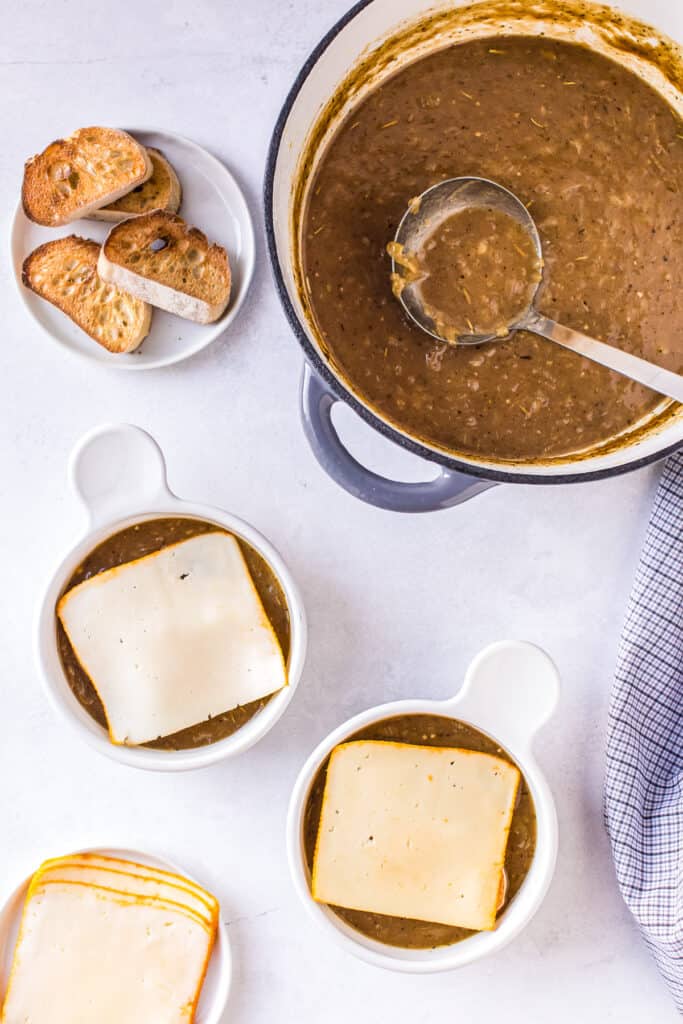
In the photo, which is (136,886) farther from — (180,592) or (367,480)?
(367,480)

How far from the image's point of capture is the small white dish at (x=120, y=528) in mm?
1292

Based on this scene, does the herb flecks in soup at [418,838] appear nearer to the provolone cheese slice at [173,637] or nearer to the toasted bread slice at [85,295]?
the provolone cheese slice at [173,637]

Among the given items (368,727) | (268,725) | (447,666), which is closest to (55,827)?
(268,725)

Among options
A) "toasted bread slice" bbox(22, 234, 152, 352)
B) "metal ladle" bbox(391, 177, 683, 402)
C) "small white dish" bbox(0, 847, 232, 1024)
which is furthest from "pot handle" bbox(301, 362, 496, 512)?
"small white dish" bbox(0, 847, 232, 1024)

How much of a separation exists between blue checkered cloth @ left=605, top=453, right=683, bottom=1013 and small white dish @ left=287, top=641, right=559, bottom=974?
11 centimetres

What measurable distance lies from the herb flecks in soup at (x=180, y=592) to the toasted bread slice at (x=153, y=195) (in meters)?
0.41

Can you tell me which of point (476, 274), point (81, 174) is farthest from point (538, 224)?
point (81, 174)

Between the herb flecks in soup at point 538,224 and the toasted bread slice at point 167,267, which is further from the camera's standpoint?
the toasted bread slice at point 167,267

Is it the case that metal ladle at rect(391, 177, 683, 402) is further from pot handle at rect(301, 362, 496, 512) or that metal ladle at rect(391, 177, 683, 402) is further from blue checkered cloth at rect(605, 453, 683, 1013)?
blue checkered cloth at rect(605, 453, 683, 1013)

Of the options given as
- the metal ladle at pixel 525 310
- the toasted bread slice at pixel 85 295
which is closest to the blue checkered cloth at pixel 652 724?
the metal ladle at pixel 525 310

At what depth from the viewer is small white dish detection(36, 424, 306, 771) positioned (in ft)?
4.24

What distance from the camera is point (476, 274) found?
3.70 feet

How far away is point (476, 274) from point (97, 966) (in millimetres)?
1022

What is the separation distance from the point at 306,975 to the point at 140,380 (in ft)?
2.73
